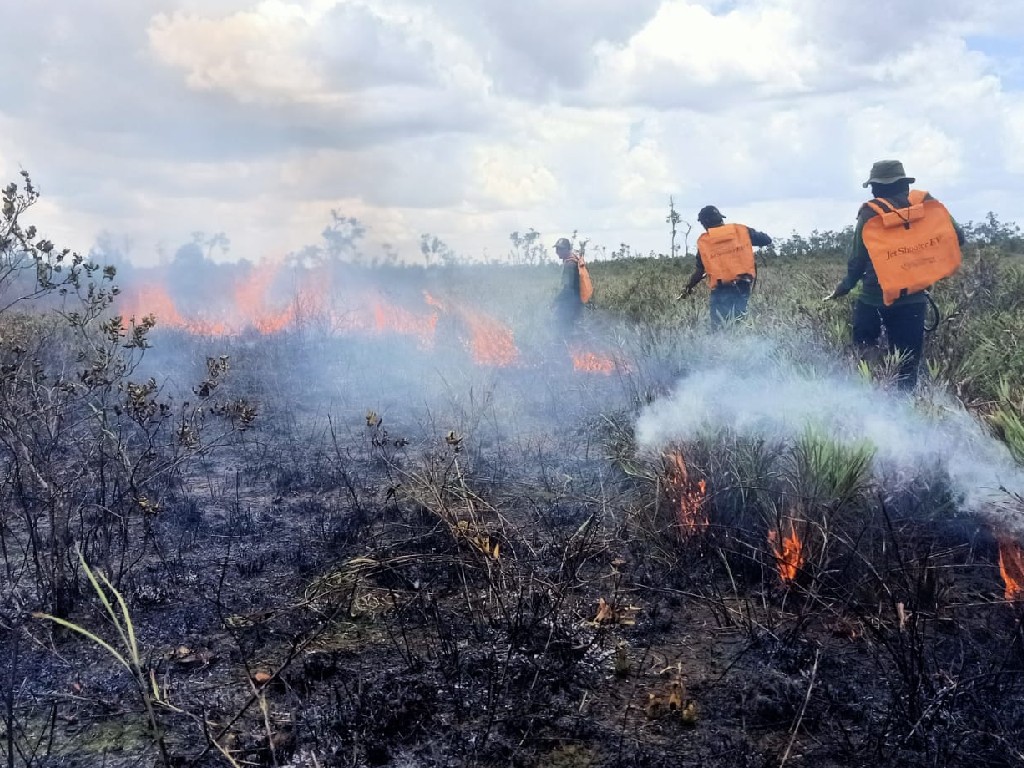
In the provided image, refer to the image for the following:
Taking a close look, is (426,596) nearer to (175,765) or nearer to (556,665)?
(556,665)

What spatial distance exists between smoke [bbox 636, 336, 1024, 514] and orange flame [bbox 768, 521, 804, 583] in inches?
26.6

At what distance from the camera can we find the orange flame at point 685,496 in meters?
4.53

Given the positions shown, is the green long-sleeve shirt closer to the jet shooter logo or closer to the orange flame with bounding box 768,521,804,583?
the jet shooter logo

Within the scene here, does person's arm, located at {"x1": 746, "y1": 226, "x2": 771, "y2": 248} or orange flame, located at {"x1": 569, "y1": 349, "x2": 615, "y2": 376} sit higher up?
person's arm, located at {"x1": 746, "y1": 226, "x2": 771, "y2": 248}

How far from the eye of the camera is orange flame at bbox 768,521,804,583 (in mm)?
3956

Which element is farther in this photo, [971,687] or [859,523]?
[859,523]

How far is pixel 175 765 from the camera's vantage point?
2.97 meters

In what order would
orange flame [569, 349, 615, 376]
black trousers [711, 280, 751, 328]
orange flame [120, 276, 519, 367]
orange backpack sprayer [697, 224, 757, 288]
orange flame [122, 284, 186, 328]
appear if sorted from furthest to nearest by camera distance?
1. orange flame [122, 284, 186, 328]
2. orange flame [120, 276, 519, 367]
3. orange flame [569, 349, 615, 376]
4. black trousers [711, 280, 751, 328]
5. orange backpack sprayer [697, 224, 757, 288]

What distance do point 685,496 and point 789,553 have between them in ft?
2.39

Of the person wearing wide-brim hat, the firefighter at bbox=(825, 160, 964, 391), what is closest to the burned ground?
the firefighter at bbox=(825, 160, 964, 391)

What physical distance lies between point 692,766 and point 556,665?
790mm

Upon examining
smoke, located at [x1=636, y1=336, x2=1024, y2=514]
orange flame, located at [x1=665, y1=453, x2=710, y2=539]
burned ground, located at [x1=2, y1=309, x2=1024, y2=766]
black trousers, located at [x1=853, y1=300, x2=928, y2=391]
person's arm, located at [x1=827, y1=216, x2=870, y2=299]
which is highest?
person's arm, located at [x1=827, y1=216, x2=870, y2=299]

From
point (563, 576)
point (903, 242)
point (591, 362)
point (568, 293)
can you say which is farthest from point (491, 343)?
point (563, 576)

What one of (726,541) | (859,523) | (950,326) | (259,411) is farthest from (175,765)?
(950,326)
